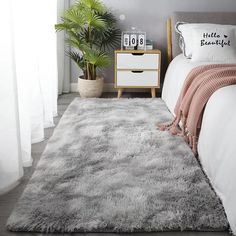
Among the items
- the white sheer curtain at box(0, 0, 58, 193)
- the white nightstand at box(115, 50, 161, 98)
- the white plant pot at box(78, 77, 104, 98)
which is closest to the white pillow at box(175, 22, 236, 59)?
the white nightstand at box(115, 50, 161, 98)

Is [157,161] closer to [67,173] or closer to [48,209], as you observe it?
[67,173]

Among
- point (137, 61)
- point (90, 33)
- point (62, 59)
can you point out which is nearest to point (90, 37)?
point (90, 33)

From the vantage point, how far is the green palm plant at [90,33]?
397 cm

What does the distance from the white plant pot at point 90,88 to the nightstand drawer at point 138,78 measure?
0.22 m

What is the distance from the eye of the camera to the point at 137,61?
4.12 meters

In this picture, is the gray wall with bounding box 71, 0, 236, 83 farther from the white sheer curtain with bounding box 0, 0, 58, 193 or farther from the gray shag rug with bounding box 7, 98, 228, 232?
the gray shag rug with bounding box 7, 98, 228, 232

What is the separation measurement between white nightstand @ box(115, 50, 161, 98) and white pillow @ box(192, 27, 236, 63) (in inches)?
22.1

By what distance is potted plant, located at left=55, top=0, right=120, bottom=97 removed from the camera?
3971 mm

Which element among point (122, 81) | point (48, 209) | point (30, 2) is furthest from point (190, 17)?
point (48, 209)

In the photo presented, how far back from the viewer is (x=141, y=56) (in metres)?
4.11

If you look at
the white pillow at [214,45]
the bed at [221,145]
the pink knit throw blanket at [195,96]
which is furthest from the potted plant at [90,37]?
the bed at [221,145]

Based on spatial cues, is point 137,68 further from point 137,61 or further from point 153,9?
point 153,9

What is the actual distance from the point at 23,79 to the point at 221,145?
133cm

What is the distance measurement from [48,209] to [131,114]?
182 centimetres
